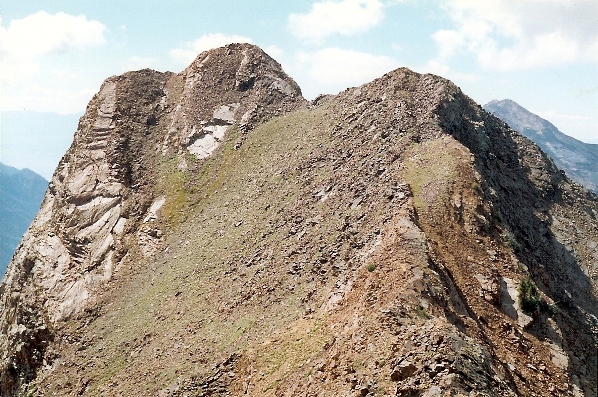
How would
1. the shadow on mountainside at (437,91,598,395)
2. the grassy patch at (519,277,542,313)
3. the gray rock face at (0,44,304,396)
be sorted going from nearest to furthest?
the grassy patch at (519,277,542,313), the shadow on mountainside at (437,91,598,395), the gray rock face at (0,44,304,396)

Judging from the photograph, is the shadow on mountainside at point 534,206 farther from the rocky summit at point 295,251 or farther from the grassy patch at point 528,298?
the grassy patch at point 528,298

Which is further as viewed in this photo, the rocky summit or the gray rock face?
the gray rock face

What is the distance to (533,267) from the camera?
31.0 metres

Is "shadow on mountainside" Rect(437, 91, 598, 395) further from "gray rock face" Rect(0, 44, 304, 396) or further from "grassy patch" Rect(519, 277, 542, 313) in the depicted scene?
"gray rock face" Rect(0, 44, 304, 396)

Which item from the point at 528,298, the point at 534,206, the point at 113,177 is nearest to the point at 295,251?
the point at 528,298

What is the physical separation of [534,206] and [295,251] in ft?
84.8

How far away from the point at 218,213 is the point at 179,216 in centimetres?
620

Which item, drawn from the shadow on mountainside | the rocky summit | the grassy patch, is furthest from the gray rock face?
the grassy patch

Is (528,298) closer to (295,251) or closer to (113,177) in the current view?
(295,251)

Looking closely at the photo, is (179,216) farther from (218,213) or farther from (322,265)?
(322,265)

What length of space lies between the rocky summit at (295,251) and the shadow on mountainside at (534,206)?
0.25m

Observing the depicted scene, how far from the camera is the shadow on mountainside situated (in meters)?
27.0

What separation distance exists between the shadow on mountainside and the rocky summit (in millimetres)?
246

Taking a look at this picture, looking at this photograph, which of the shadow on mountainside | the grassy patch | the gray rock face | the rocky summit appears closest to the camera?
the rocky summit
